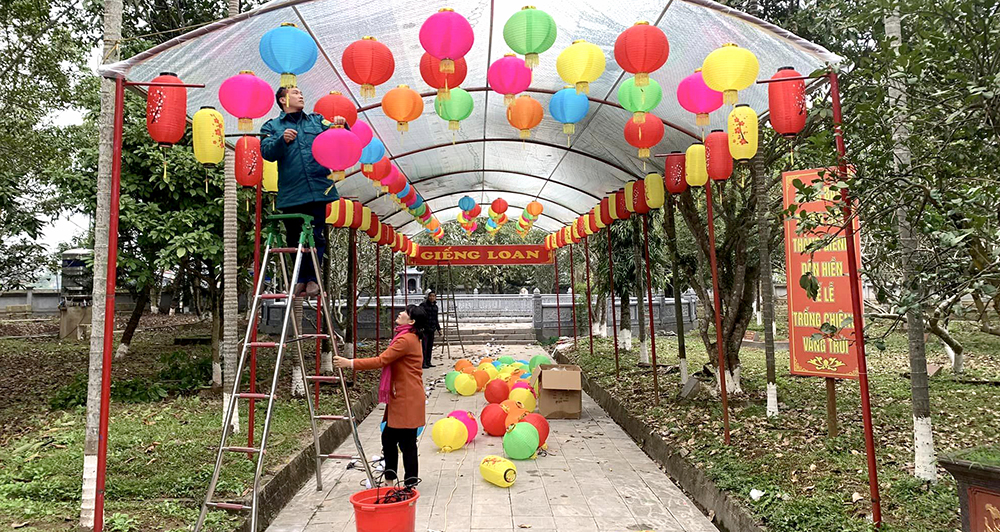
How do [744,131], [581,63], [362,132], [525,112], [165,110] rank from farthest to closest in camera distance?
1. [362,132]
2. [525,112]
3. [744,131]
4. [581,63]
5. [165,110]

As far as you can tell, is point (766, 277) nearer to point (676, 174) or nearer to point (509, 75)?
point (676, 174)

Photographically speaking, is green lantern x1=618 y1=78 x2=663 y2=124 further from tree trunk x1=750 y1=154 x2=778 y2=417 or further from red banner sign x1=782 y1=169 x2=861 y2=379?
tree trunk x1=750 y1=154 x2=778 y2=417

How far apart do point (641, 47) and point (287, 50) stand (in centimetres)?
234

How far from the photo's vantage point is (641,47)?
4262mm

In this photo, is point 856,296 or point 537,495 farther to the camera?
point 537,495

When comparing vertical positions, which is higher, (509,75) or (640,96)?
(509,75)

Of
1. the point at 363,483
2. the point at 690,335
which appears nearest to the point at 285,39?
the point at 363,483

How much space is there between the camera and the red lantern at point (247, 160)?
216 inches

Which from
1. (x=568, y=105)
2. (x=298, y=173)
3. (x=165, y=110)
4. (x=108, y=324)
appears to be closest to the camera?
(x=108, y=324)

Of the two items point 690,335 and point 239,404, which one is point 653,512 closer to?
point 239,404

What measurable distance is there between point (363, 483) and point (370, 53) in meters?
3.57

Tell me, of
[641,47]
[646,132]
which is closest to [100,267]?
[641,47]

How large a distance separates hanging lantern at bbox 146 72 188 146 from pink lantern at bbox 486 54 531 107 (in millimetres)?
2272

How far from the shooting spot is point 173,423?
247 inches
